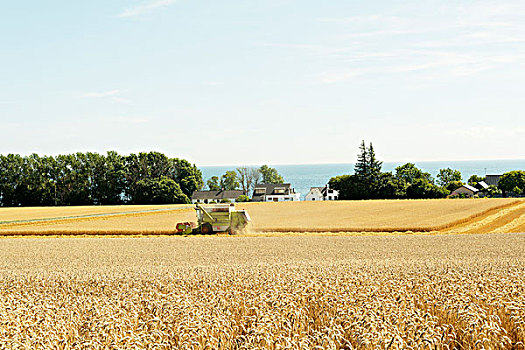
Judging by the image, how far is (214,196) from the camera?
355ft

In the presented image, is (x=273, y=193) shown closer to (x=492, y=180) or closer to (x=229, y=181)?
(x=229, y=181)

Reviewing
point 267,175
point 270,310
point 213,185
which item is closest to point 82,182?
point 213,185

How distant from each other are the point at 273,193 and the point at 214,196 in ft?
60.5

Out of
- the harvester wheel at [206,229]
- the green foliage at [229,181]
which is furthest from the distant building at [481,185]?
the harvester wheel at [206,229]

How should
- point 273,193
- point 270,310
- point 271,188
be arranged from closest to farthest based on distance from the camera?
point 270,310 < point 273,193 < point 271,188

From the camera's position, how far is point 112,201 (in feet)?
285

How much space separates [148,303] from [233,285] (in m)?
1.77

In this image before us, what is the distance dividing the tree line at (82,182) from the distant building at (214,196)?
11243 millimetres

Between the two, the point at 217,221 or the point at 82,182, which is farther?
the point at 82,182

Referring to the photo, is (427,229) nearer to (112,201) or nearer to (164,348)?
(164,348)

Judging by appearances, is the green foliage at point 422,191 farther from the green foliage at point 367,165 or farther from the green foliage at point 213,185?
the green foliage at point 213,185

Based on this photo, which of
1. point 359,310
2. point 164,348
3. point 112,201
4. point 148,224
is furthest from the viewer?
point 112,201

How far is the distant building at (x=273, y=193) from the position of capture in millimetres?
119688

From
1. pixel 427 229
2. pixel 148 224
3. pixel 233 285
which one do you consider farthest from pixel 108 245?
pixel 427 229
